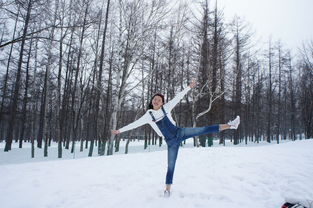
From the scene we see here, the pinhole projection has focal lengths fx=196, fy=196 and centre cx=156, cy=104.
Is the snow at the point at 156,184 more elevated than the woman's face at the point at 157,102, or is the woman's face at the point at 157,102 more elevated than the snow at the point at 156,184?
the woman's face at the point at 157,102

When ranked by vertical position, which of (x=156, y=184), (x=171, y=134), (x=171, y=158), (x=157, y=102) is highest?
(x=157, y=102)

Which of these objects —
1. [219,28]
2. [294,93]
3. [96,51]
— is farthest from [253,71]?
[96,51]

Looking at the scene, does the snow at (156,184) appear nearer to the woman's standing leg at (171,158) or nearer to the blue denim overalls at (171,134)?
the woman's standing leg at (171,158)

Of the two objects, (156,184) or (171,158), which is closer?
(171,158)

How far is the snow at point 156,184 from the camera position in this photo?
393 cm

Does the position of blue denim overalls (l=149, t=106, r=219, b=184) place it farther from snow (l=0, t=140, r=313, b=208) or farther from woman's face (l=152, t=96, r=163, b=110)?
snow (l=0, t=140, r=313, b=208)

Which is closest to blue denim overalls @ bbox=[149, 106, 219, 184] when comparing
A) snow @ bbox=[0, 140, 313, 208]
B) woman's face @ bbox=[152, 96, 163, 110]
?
woman's face @ bbox=[152, 96, 163, 110]

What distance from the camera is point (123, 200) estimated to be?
402 cm

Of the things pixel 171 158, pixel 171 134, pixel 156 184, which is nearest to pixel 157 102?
pixel 171 134

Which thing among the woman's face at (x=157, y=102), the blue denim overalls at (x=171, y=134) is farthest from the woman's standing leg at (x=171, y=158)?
the woman's face at (x=157, y=102)

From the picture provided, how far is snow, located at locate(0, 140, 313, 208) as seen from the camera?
3932 millimetres

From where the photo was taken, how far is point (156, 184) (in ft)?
16.5

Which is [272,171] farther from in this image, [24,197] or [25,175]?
[25,175]

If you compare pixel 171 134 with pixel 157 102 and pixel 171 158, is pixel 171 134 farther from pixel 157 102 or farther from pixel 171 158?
pixel 157 102
